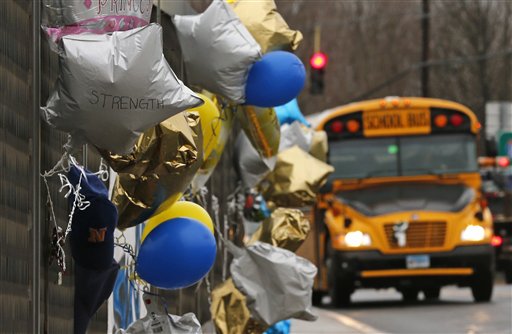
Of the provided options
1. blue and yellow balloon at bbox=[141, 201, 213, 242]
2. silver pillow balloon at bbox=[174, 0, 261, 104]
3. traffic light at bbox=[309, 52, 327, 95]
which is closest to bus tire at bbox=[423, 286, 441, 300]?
traffic light at bbox=[309, 52, 327, 95]

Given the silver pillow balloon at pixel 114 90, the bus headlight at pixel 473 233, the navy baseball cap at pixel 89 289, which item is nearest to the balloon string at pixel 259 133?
the navy baseball cap at pixel 89 289

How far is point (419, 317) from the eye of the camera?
1633cm

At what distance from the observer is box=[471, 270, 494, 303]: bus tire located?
18.1m

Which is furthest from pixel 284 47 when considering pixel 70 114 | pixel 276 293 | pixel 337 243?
pixel 337 243

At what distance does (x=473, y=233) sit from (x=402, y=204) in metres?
0.96

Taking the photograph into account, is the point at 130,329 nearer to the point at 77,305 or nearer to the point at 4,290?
the point at 77,305

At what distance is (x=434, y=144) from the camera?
60.2 ft

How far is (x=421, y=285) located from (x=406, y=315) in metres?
1.46

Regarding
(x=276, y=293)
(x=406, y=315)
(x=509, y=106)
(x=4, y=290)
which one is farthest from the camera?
(x=509, y=106)

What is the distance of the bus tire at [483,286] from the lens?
18.1 metres

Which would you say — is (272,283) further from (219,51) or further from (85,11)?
(85,11)

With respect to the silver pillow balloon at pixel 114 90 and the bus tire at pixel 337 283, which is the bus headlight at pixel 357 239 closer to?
the bus tire at pixel 337 283

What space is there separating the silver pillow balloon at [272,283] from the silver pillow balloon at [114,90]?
3.24m

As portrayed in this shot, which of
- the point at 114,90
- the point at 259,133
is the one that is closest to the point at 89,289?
the point at 114,90
